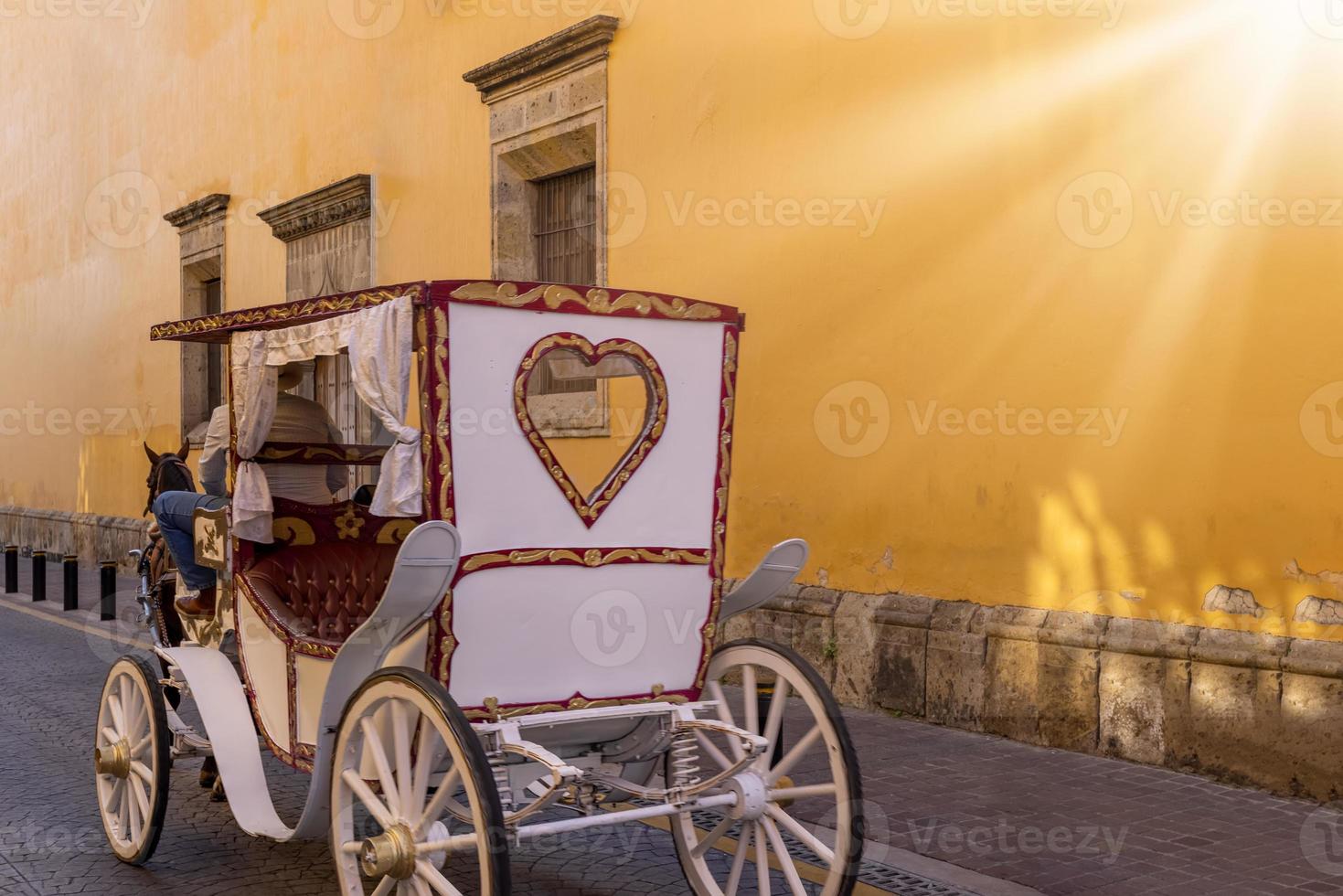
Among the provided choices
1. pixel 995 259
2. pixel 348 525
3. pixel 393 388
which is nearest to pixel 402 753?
pixel 393 388

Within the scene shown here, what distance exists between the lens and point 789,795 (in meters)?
4.20

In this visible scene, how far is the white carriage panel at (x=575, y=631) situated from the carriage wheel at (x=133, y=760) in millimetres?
1637

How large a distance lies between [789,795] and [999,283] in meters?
3.89

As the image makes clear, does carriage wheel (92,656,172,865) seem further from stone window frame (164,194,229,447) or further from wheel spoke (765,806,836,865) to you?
stone window frame (164,194,229,447)

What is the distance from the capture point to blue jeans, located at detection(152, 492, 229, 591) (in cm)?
586

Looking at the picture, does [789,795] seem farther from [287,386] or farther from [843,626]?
[843,626]

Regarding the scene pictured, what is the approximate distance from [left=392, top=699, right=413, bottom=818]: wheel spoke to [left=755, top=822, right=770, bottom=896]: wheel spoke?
110 centimetres

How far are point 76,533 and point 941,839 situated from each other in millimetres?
16962

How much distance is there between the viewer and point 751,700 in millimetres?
4457

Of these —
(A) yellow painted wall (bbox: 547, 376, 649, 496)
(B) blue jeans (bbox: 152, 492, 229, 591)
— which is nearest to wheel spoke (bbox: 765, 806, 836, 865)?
(B) blue jeans (bbox: 152, 492, 229, 591)

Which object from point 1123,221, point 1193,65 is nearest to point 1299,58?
point 1193,65

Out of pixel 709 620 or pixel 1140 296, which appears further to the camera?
pixel 1140 296

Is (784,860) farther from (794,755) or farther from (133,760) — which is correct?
(133,760)

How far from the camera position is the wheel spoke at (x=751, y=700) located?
14.6ft
